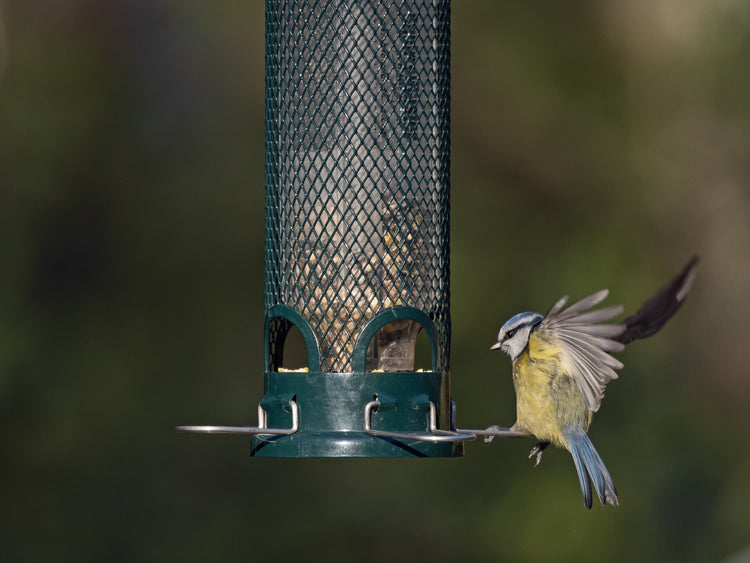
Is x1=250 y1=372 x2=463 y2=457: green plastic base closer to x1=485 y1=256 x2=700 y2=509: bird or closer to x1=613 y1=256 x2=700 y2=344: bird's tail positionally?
x1=485 y1=256 x2=700 y2=509: bird

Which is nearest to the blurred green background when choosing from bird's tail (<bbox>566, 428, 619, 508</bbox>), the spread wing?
bird's tail (<bbox>566, 428, 619, 508</bbox>)

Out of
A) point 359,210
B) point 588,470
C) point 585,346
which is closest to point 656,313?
point 585,346

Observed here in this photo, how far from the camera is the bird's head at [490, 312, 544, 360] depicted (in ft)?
17.0

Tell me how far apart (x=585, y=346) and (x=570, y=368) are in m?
0.18

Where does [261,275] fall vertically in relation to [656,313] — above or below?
above

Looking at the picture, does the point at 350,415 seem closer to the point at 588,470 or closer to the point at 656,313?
the point at 588,470

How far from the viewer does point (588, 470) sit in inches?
210

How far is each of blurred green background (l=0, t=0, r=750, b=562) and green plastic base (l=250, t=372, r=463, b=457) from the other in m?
4.19

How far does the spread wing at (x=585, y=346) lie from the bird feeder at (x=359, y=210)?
0.47m

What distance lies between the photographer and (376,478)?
9234 millimetres

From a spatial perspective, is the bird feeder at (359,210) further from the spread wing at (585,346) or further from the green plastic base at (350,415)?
the spread wing at (585,346)

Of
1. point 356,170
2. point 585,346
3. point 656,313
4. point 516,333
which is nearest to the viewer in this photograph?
point 356,170

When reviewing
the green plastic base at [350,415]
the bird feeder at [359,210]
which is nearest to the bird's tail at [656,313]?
the bird feeder at [359,210]

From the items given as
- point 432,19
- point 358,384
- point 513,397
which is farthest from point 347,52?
point 513,397
